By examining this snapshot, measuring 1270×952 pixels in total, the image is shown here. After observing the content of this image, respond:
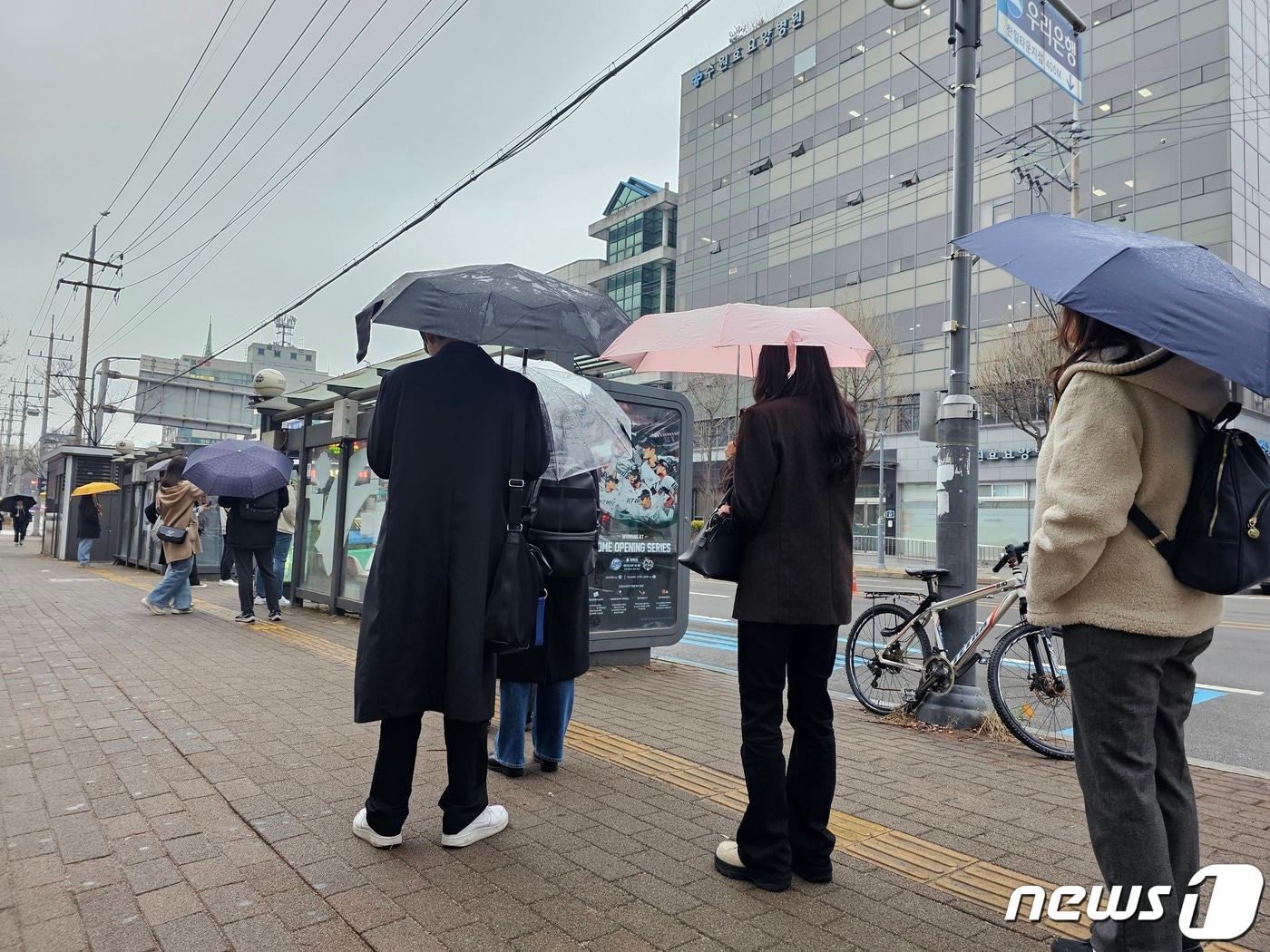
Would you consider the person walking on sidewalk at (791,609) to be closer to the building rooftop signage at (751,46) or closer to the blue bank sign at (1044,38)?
the blue bank sign at (1044,38)

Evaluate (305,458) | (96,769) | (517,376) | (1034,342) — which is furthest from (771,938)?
(1034,342)

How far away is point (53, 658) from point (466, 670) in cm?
567

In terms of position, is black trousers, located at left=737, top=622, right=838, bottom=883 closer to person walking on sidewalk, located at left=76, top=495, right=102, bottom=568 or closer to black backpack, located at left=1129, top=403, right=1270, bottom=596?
black backpack, located at left=1129, top=403, right=1270, bottom=596

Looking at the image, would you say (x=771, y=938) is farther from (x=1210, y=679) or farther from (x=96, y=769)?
(x=1210, y=679)

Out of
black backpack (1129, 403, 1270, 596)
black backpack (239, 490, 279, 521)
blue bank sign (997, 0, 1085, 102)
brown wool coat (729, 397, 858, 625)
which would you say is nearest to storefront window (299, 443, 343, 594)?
black backpack (239, 490, 279, 521)

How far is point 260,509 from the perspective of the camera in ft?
30.0

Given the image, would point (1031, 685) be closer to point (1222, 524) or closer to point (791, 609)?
point (791, 609)

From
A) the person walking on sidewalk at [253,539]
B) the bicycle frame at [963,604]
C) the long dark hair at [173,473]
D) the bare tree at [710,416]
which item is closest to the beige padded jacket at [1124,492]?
the bicycle frame at [963,604]

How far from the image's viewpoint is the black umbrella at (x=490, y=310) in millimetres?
3059

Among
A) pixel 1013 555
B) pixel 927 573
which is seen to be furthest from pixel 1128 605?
pixel 927 573

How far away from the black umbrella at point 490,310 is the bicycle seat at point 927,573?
319 cm

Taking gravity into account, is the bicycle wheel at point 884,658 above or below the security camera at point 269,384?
below

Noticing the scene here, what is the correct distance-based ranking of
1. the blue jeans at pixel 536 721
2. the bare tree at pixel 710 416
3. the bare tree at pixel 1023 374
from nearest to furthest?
the blue jeans at pixel 536 721 < the bare tree at pixel 1023 374 < the bare tree at pixel 710 416

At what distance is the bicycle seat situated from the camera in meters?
5.59
